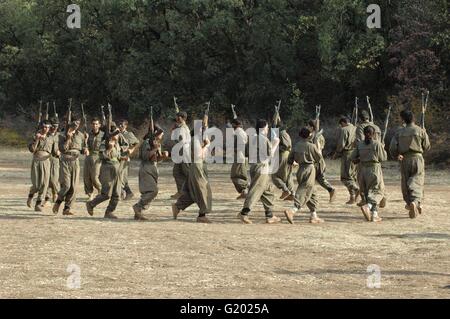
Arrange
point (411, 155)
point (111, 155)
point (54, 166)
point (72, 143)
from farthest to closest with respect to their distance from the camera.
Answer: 1. point (54, 166)
2. point (72, 143)
3. point (411, 155)
4. point (111, 155)

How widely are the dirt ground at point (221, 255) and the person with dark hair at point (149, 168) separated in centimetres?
43

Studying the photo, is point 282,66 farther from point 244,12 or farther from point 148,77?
point 148,77

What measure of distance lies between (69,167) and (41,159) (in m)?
0.83

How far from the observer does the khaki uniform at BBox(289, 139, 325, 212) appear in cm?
1520

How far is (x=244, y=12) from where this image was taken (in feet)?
131

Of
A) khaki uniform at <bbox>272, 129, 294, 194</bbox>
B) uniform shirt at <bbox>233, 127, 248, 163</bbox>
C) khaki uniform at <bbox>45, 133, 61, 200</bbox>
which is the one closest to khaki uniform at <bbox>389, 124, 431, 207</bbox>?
uniform shirt at <bbox>233, 127, 248, 163</bbox>

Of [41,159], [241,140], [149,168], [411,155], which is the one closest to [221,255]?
[149,168]

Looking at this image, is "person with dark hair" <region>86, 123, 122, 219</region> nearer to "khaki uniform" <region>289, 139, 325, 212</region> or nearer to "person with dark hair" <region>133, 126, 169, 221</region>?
"person with dark hair" <region>133, 126, 169, 221</region>

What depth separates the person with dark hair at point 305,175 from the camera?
15.2 meters

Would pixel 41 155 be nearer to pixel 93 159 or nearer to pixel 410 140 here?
pixel 93 159

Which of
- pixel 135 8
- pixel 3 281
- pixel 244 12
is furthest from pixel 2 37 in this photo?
pixel 3 281

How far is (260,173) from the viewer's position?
15203 mm

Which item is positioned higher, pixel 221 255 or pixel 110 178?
pixel 110 178

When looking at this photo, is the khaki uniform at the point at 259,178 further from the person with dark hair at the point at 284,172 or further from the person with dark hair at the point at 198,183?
the person with dark hair at the point at 284,172
